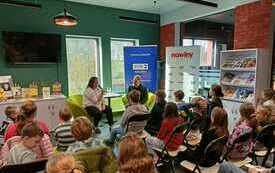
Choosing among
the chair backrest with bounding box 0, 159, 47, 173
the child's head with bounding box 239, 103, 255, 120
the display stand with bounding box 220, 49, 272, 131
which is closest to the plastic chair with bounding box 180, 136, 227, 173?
the child's head with bounding box 239, 103, 255, 120

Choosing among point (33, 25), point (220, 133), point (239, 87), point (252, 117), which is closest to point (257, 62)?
point (239, 87)

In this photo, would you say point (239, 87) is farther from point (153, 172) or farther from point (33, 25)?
point (33, 25)

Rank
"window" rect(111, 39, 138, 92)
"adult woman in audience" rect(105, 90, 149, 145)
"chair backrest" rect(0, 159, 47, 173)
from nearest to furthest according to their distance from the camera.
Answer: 1. "chair backrest" rect(0, 159, 47, 173)
2. "adult woman in audience" rect(105, 90, 149, 145)
3. "window" rect(111, 39, 138, 92)

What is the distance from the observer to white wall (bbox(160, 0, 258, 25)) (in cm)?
509

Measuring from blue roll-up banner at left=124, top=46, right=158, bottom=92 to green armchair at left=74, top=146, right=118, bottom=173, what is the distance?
449cm

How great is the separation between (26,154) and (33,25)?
165 inches

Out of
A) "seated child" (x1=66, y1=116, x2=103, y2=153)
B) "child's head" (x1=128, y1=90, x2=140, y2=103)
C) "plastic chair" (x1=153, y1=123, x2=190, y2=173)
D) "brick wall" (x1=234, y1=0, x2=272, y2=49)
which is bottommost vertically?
"plastic chair" (x1=153, y1=123, x2=190, y2=173)

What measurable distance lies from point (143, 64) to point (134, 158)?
4.96 m

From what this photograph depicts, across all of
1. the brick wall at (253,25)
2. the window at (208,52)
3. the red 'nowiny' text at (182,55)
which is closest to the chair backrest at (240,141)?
the brick wall at (253,25)

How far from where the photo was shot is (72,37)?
5.98m

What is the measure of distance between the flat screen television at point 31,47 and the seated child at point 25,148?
3685 millimetres

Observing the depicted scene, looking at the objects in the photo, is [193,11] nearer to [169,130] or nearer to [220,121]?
[169,130]

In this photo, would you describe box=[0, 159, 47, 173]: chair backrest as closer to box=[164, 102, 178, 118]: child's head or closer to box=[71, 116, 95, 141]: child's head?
box=[71, 116, 95, 141]: child's head

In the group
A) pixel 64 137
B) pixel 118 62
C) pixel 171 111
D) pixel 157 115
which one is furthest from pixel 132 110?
pixel 118 62
